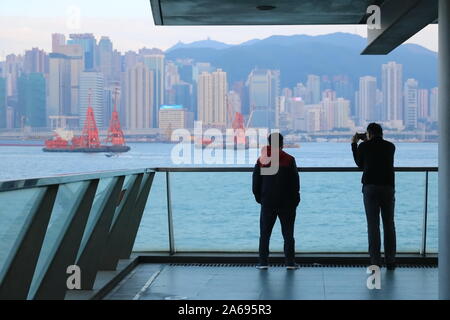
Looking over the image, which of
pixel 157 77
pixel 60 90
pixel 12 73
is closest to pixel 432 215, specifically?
pixel 157 77

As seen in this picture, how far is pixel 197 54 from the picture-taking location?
70625mm

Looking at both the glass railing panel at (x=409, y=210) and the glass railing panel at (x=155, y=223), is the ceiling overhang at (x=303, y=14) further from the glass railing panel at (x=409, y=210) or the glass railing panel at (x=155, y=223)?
the glass railing panel at (x=155, y=223)

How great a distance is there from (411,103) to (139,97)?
23781mm

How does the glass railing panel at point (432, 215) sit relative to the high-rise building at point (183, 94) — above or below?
below

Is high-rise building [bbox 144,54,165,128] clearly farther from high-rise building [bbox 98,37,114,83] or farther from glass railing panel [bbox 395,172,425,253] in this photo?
glass railing panel [bbox 395,172,425,253]

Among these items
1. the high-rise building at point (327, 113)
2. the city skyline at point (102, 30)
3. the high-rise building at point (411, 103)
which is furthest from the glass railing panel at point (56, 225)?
the city skyline at point (102, 30)

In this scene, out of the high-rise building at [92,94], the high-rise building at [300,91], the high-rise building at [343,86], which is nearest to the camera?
the high-rise building at [343,86]

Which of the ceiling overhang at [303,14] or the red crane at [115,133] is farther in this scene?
the red crane at [115,133]

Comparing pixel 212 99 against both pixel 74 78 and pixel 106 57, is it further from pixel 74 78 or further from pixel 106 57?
pixel 106 57

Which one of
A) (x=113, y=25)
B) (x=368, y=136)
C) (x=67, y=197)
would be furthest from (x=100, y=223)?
(x=113, y=25)

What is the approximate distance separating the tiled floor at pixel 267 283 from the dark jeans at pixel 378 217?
0.19 metres

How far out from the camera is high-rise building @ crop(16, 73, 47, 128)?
59.1 metres

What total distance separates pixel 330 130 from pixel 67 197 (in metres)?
39.7

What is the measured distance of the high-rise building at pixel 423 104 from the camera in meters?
41.1
